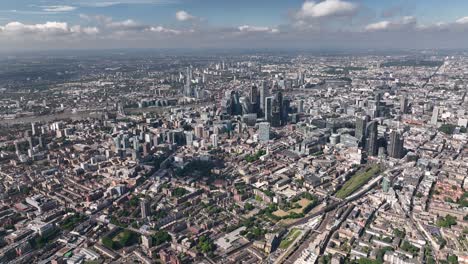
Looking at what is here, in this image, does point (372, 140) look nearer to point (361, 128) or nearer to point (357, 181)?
point (361, 128)

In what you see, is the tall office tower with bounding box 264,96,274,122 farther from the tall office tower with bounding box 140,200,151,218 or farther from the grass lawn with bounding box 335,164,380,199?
the tall office tower with bounding box 140,200,151,218

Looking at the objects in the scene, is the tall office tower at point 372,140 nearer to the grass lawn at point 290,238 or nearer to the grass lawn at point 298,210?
the grass lawn at point 298,210

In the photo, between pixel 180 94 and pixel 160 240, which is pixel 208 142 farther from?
pixel 180 94

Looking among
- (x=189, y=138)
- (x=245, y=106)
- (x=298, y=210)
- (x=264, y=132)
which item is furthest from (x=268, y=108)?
(x=298, y=210)

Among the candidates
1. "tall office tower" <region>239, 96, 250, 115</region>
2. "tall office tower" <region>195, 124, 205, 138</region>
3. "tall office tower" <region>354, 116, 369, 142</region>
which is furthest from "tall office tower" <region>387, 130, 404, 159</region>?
"tall office tower" <region>239, 96, 250, 115</region>

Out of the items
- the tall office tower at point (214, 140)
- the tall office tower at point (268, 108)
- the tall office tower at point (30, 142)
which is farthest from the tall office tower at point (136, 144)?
the tall office tower at point (268, 108)

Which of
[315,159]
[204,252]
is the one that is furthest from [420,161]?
[204,252]
